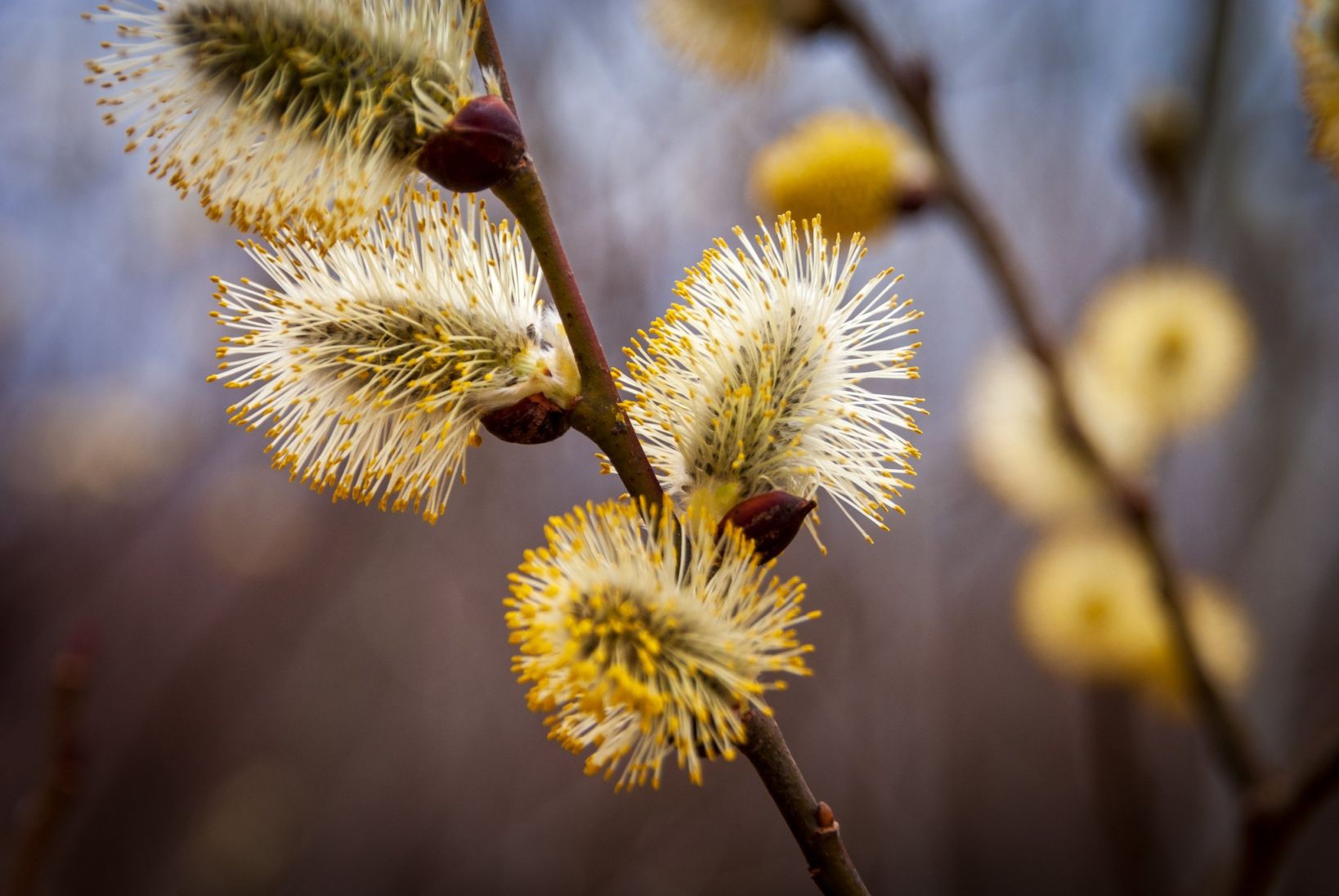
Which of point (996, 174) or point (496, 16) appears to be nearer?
point (496, 16)

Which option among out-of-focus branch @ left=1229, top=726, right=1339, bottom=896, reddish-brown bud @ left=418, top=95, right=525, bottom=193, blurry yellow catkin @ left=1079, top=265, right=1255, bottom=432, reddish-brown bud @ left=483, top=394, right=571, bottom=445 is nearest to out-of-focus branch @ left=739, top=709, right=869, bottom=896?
reddish-brown bud @ left=483, top=394, right=571, bottom=445

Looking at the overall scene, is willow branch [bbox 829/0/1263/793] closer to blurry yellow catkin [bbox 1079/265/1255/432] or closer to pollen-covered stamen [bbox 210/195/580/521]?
blurry yellow catkin [bbox 1079/265/1255/432]

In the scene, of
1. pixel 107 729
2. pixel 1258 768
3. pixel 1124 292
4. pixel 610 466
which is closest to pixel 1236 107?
pixel 1124 292

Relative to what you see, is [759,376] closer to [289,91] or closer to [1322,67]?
[289,91]

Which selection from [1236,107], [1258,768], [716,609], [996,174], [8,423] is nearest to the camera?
[716,609]

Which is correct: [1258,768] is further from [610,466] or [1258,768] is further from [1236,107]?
[1236,107]
